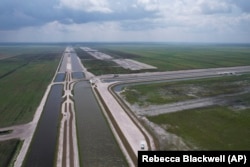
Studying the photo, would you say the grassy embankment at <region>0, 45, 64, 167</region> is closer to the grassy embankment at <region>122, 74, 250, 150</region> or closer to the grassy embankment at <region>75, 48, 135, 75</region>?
the grassy embankment at <region>75, 48, 135, 75</region>

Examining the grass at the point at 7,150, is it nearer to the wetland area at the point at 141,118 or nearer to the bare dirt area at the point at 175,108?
the wetland area at the point at 141,118

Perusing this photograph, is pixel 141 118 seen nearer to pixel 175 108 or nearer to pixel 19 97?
pixel 175 108

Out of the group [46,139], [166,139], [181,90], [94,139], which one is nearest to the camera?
[166,139]

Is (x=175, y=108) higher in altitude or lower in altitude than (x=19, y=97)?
higher

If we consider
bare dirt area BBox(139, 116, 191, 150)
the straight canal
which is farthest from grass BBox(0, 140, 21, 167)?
bare dirt area BBox(139, 116, 191, 150)

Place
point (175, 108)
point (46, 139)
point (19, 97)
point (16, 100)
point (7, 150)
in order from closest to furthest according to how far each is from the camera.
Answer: point (7, 150), point (46, 139), point (175, 108), point (16, 100), point (19, 97)

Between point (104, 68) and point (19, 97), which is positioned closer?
point (19, 97)

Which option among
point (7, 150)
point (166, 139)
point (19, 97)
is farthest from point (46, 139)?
point (19, 97)
